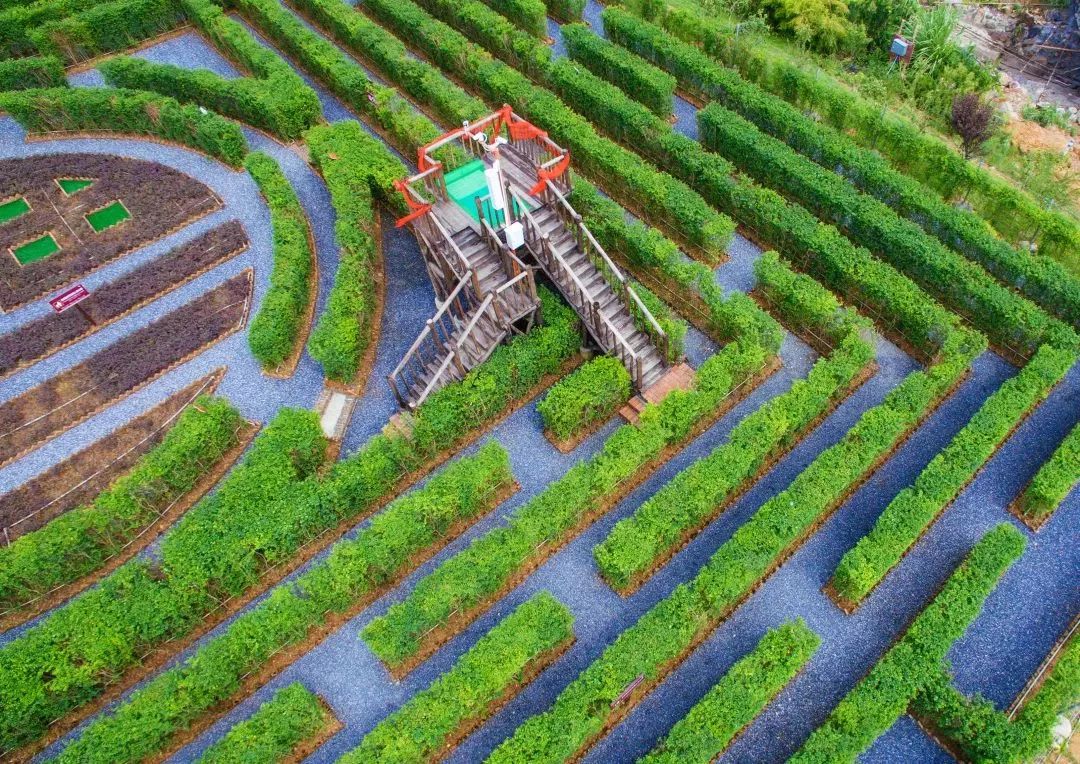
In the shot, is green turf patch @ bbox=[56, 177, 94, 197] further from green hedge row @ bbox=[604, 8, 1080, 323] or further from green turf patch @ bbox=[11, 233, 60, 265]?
green hedge row @ bbox=[604, 8, 1080, 323]

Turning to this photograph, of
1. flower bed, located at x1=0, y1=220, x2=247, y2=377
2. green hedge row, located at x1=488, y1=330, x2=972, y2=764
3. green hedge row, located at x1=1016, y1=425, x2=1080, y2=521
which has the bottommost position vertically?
green hedge row, located at x1=1016, y1=425, x2=1080, y2=521

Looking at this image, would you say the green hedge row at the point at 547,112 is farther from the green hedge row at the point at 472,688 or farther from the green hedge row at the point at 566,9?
the green hedge row at the point at 472,688

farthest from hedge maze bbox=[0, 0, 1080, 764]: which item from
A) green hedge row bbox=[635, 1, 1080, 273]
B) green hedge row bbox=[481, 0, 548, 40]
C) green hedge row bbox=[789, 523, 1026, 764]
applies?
green hedge row bbox=[481, 0, 548, 40]

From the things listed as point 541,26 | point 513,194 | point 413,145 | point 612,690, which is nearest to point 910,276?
point 513,194

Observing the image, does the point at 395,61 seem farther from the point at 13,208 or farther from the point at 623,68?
the point at 13,208

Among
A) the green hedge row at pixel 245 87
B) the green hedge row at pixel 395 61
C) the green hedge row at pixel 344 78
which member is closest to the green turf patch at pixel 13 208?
the green hedge row at pixel 245 87

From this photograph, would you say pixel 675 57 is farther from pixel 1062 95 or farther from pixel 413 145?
pixel 1062 95

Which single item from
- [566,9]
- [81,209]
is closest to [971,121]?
[566,9]
